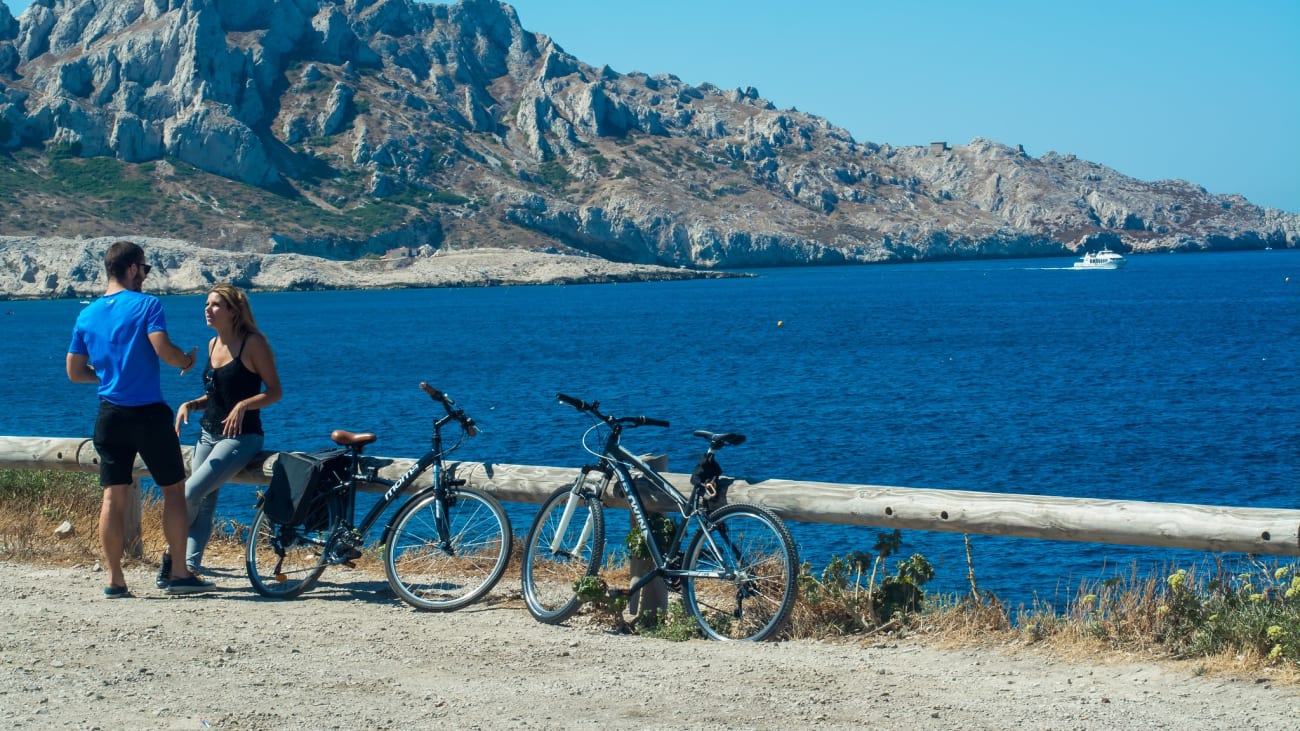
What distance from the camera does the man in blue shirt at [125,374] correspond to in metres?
7.43

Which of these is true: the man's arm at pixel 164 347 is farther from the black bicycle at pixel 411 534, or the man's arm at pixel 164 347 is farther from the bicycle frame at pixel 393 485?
the bicycle frame at pixel 393 485

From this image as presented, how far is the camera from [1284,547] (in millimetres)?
6008

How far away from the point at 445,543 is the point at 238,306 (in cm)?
192

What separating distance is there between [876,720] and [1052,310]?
3800 inches

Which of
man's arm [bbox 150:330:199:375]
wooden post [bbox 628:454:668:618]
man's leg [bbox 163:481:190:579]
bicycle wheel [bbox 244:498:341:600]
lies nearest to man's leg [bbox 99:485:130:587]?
man's leg [bbox 163:481:190:579]

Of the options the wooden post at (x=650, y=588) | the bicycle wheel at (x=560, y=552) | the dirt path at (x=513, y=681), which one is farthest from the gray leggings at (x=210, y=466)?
the wooden post at (x=650, y=588)

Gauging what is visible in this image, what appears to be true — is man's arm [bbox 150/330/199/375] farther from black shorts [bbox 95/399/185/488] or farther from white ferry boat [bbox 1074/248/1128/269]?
white ferry boat [bbox 1074/248/1128/269]

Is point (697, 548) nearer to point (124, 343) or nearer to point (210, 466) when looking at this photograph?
point (210, 466)

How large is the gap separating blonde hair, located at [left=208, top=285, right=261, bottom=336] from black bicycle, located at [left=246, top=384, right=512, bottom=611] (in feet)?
2.81

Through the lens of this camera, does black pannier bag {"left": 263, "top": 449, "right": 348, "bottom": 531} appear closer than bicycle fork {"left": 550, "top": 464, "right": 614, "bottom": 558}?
No

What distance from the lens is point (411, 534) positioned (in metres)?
7.80

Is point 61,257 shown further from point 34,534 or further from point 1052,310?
point 34,534

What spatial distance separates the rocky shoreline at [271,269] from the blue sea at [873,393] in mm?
46132

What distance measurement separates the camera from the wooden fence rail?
20.1 feet
